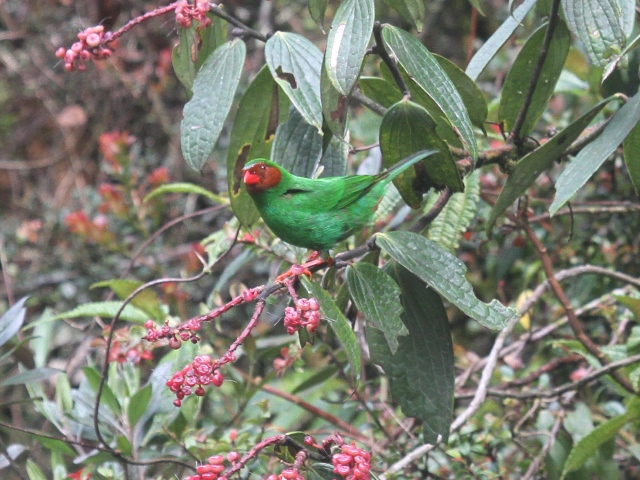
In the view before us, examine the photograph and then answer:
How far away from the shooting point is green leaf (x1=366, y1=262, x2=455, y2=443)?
4.71 ft

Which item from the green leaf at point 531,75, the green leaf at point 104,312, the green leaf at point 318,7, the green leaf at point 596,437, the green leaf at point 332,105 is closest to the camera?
the green leaf at point 332,105

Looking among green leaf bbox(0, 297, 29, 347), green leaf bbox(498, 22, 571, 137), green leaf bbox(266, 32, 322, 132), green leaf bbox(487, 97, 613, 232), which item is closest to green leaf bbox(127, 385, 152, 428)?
green leaf bbox(0, 297, 29, 347)

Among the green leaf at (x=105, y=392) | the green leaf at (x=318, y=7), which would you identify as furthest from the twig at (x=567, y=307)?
the green leaf at (x=105, y=392)

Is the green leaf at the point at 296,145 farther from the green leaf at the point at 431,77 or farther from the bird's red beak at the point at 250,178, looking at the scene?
the green leaf at the point at 431,77

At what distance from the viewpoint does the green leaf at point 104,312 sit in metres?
1.99

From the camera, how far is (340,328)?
47.7 inches

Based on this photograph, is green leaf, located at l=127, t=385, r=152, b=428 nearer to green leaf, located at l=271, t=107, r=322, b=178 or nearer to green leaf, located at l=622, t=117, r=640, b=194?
green leaf, located at l=271, t=107, r=322, b=178

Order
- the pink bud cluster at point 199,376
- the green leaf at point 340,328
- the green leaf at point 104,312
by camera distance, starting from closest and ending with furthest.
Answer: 1. the pink bud cluster at point 199,376
2. the green leaf at point 340,328
3. the green leaf at point 104,312

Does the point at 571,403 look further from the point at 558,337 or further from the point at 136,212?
the point at 136,212

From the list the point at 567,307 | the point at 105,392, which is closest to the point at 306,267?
the point at 105,392

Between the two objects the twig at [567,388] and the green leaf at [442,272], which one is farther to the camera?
the twig at [567,388]

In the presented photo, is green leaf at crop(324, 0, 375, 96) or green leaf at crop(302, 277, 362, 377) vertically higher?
green leaf at crop(324, 0, 375, 96)

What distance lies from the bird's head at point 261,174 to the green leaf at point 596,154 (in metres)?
0.53

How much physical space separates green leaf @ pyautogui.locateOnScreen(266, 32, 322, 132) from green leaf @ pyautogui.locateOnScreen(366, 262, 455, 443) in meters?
0.38
